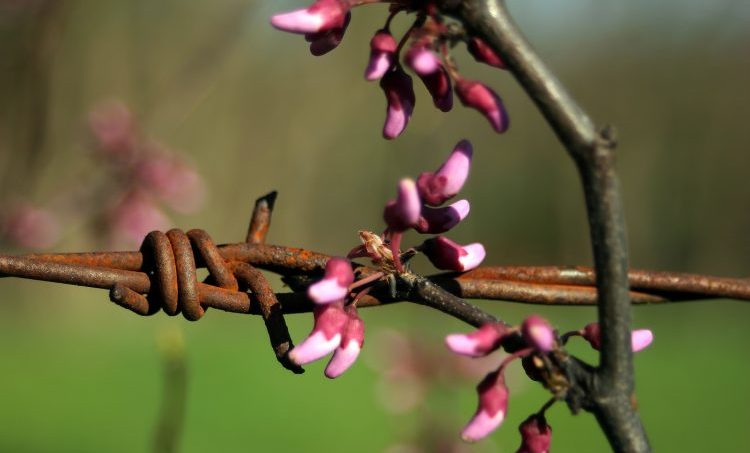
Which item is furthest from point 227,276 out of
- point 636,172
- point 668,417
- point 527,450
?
point 636,172

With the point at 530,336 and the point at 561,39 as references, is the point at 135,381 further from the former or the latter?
the point at 561,39

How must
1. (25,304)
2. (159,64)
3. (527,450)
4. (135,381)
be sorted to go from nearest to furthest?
(527,450) < (135,381) < (159,64) < (25,304)

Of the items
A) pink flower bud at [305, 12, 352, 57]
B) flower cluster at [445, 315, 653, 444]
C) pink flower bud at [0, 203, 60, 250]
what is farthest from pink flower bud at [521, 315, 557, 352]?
pink flower bud at [0, 203, 60, 250]

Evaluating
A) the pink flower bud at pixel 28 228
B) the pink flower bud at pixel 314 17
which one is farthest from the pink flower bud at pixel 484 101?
the pink flower bud at pixel 28 228

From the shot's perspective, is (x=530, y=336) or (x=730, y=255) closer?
(x=530, y=336)

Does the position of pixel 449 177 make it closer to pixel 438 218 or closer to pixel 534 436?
pixel 438 218

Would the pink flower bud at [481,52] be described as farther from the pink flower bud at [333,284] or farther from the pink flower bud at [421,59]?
the pink flower bud at [333,284]

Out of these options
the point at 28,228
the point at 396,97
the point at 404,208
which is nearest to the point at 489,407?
the point at 404,208
